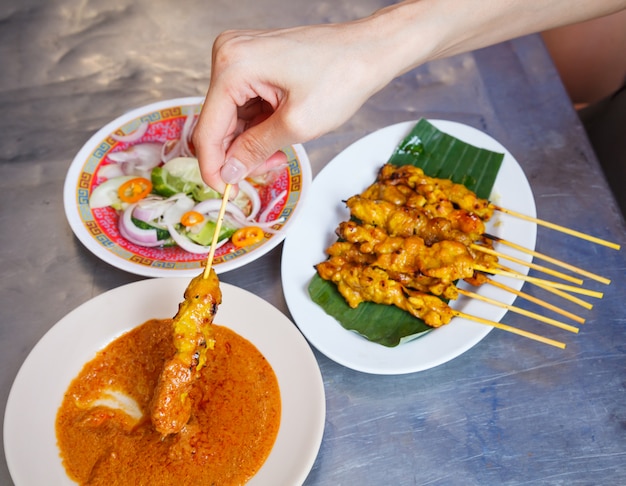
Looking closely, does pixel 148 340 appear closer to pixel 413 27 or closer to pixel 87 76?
pixel 413 27

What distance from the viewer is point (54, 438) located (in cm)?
210

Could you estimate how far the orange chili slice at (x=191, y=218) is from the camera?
9.11 feet

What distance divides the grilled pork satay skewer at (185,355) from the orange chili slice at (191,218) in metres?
0.66

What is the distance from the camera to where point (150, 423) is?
7.16 ft

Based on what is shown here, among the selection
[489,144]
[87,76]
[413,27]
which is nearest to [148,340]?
[413,27]

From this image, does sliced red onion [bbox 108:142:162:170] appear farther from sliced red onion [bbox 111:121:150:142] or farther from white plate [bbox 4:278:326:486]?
white plate [bbox 4:278:326:486]

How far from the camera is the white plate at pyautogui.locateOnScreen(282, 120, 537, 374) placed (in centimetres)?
231

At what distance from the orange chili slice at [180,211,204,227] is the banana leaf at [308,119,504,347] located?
636 millimetres

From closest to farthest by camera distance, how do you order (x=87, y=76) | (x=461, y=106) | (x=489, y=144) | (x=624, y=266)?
1. (x=624, y=266)
2. (x=489, y=144)
3. (x=461, y=106)
4. (x=87, y=76)

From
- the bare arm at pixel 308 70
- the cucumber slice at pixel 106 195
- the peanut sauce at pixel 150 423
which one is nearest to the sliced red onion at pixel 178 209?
the cucumber slice at pixel 106 195

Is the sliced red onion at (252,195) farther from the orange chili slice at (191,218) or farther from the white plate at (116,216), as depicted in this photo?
the orange chili slice at (191,218)

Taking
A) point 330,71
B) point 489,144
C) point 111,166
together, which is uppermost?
point 330,71

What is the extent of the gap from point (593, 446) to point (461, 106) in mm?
2004

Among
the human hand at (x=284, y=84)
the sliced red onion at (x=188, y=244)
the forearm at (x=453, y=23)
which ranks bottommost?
the sliced red onion at (x=188, y=244)
